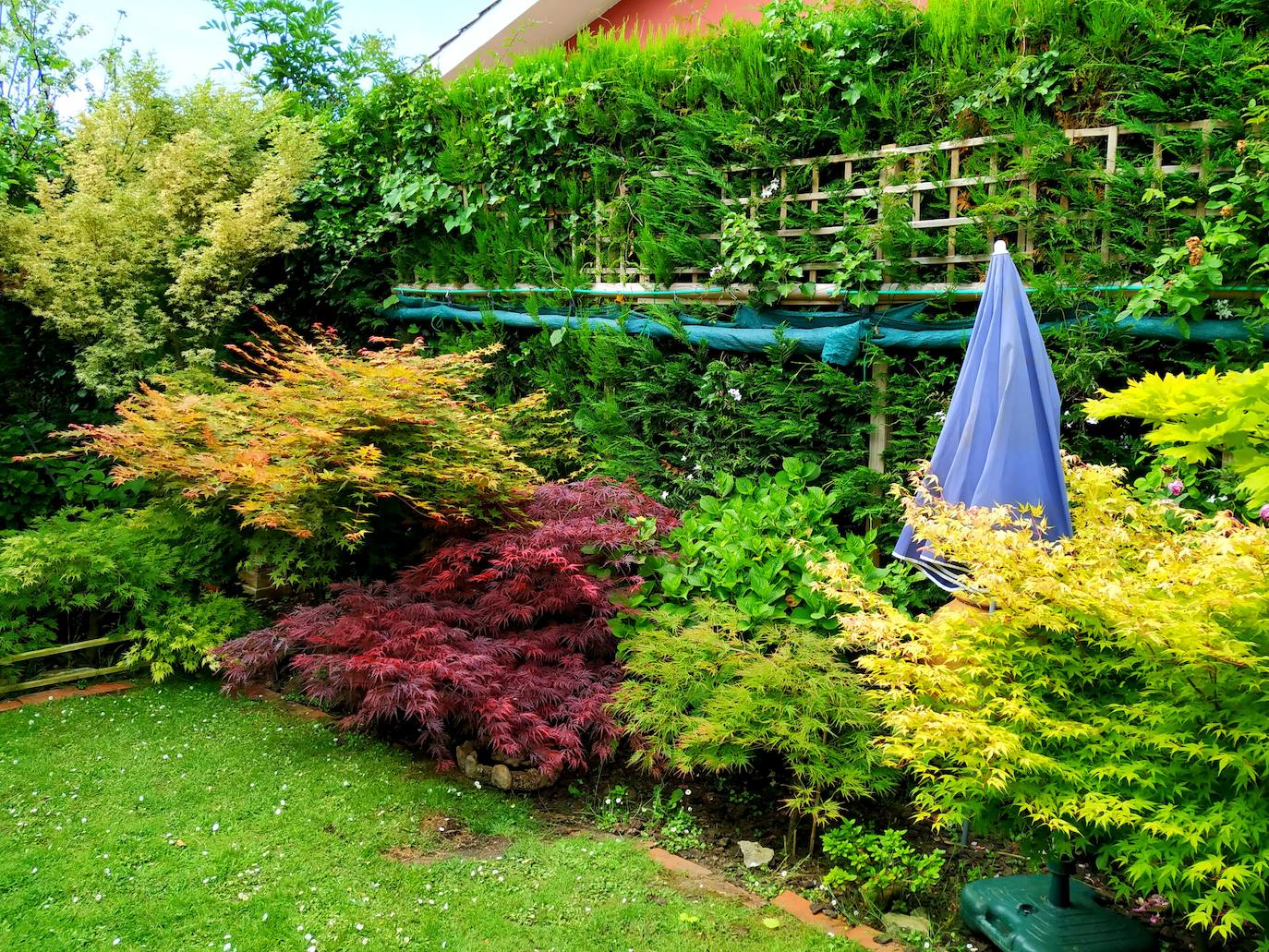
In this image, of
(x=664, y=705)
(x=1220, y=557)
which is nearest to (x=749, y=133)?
(x=664, y=705)

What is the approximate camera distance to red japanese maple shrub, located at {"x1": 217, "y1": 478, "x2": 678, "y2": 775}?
3957mm

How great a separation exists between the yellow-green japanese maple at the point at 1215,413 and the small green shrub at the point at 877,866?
5.42ft

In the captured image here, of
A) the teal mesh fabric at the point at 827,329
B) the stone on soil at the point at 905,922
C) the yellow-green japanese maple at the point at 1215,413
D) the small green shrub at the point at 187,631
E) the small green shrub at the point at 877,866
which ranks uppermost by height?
the teal mesh fabric at the point at 827,329

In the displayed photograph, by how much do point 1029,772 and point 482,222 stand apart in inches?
222

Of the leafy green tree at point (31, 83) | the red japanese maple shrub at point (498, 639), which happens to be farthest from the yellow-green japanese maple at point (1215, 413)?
the leafy green tree at point (31, 83)

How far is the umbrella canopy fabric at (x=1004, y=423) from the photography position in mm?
3385

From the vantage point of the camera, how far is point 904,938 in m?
3.04

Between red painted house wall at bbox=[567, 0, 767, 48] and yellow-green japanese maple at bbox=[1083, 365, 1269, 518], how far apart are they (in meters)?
6.52

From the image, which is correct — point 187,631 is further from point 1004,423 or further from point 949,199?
point 949,199

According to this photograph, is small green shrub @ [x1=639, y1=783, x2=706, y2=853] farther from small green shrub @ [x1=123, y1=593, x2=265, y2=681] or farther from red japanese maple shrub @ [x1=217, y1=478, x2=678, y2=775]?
small green shrub @ [x1=123, y1=593, x2=265, y2=681]

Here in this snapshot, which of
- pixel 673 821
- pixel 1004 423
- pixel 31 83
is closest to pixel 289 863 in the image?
pixel 673 821

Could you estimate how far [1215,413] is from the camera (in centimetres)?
266

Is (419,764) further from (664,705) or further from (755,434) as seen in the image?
(755,434)

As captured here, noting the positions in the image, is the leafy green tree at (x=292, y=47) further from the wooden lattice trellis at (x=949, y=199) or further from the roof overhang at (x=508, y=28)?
the wooden lattice trellis at (x=949, y=199)
